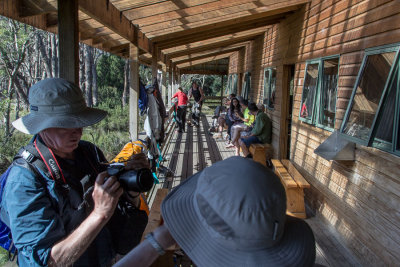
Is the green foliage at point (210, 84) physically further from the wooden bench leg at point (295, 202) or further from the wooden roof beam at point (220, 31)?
the wooden bench leg at point (295, 202)

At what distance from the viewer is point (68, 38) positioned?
1906 mm

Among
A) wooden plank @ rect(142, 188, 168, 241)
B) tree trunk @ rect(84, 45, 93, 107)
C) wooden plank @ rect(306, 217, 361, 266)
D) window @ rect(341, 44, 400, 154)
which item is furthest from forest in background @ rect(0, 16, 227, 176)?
wooden plank @ rect(306, 217, 361, 266)

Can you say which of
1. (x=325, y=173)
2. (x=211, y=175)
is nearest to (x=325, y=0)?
(x=325, y=173)

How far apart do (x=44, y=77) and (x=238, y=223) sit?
1948 centimetres

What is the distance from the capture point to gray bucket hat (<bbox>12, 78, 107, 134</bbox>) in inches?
51.6

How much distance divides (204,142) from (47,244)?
7.80 meters

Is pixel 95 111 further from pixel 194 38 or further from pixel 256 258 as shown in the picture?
pixel 194 38

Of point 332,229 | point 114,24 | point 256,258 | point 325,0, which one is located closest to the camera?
point 256,258

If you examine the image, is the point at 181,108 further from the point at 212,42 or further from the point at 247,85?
the point at 247,85

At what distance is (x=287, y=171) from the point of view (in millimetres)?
4770

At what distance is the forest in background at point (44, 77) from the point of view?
864 cm

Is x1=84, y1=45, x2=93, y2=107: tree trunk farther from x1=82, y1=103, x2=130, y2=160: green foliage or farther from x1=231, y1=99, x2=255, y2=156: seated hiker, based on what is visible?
x1=231, y1=99, x2=255, y2=156: seated hiker

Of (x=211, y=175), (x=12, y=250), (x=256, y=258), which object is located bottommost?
(x=12, y=250)

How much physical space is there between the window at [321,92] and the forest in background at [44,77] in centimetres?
326
